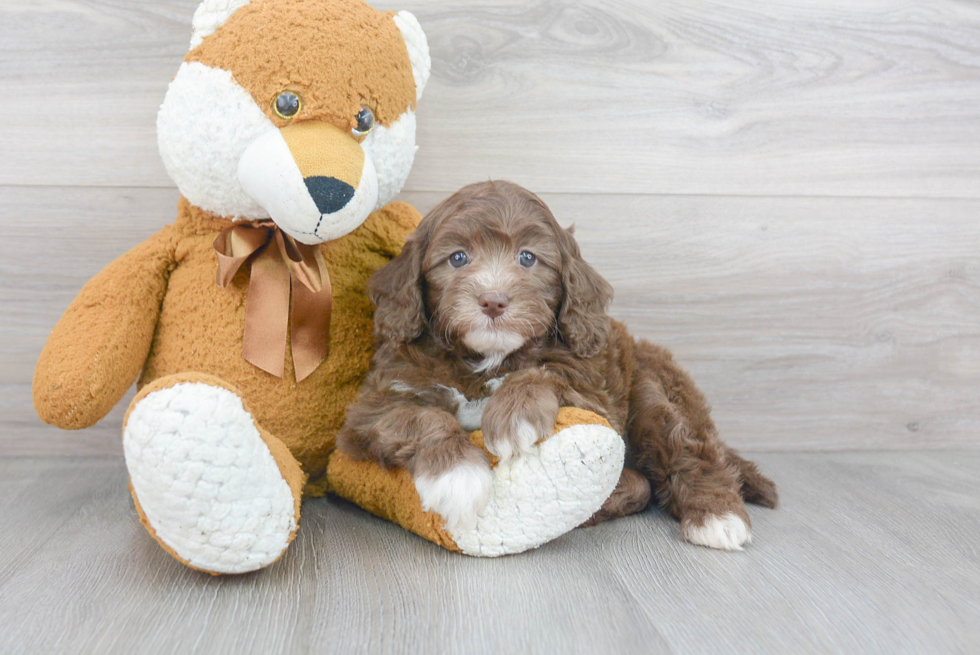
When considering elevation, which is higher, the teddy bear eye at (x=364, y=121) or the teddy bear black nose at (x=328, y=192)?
the teddy bear eye at (x=364, y=121)

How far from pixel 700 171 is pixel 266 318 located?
57.1 inches

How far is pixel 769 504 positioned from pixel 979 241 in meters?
1.30

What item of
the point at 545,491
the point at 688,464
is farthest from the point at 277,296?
the point at 688,464

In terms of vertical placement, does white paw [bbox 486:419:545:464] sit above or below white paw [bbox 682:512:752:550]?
above

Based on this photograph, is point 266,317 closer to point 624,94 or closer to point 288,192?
point 288,192

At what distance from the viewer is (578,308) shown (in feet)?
5.75

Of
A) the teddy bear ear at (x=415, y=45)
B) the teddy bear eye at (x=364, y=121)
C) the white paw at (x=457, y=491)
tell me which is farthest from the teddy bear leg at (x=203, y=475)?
the teddy bear ear at (x=415, y=45)

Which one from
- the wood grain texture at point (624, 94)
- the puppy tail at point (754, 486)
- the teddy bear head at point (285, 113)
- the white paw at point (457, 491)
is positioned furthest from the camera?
the wood grain texture at point (624, 94)

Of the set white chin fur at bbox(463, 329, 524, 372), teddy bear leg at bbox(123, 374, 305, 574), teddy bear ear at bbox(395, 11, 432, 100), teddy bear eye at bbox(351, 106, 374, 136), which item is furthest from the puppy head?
teddy bear leg at bbox(123, 374, 305, 574)

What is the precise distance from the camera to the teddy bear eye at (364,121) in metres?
1.71

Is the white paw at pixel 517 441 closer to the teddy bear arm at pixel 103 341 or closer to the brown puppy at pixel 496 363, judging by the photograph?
the brown puppy at pixel 496 363

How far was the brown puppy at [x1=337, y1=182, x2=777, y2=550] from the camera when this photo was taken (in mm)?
1580

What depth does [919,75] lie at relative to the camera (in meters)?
2.48

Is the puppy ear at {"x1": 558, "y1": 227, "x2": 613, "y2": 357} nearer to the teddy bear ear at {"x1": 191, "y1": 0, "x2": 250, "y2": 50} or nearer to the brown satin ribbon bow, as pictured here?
the brown satin ribbon bow
